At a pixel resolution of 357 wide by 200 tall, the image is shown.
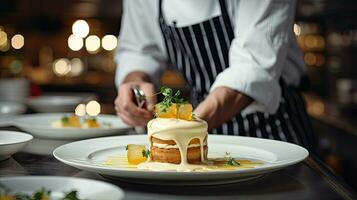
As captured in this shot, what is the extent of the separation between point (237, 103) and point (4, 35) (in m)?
6.30

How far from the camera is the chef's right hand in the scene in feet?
6.90

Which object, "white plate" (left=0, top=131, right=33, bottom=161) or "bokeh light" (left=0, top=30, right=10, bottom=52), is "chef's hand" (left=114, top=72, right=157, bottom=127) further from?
"bokeh light" (left=0, top=30, right=10, bottom=52)

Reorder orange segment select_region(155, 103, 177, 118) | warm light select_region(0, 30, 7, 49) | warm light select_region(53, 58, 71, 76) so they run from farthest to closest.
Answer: warm light select_region(53, 58, 71, 76) < warm light select_region(0, 30, 7, 49) < orange segment select_region(155, 103, 177, 118)

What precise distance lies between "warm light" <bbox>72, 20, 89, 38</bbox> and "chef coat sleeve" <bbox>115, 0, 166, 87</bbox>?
535 centimetres

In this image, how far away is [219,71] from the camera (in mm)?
2502

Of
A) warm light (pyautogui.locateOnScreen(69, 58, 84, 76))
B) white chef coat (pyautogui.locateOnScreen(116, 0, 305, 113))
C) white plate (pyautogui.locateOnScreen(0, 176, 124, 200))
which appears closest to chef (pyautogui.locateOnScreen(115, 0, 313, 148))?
white chef coat (pyautogui.locateOnScreen(116, 0, 305, 113))

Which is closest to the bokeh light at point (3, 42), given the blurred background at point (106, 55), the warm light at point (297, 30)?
the blurred background at point (106, 55)

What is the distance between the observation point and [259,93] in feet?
6.68

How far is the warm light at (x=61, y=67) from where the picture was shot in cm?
798

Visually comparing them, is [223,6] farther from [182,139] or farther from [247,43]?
[182,139]

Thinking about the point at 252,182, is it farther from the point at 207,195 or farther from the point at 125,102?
the point at 125,102

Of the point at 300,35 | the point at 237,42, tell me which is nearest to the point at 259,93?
the point at 237,42

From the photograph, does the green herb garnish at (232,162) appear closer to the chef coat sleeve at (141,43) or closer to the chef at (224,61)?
the chef at (224,61)

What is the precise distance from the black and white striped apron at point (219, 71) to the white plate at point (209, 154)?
658mm
